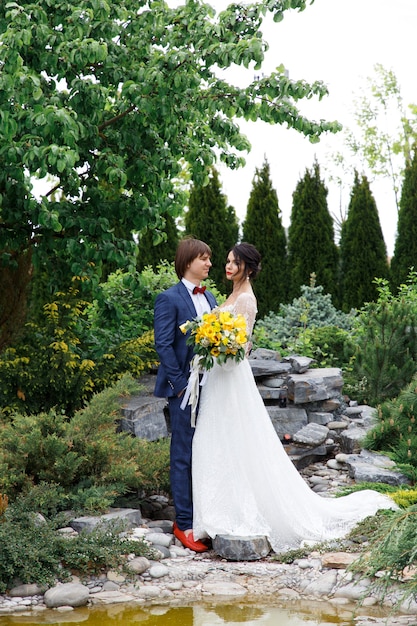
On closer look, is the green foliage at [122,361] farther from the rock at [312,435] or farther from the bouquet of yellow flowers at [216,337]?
the bouquet of yellow flowers at [216,337]

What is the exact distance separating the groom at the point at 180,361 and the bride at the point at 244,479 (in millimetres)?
89

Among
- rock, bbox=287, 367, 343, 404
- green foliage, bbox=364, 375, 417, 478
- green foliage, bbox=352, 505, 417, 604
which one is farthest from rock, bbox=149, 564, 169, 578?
rock, bbox=287, 367, 343, 404

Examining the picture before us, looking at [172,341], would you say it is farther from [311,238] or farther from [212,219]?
[311,238]

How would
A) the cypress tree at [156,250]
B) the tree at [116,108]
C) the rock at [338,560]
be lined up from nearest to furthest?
the rock at [338,560], the tree at [116,108], the cypress tree at [156,250]

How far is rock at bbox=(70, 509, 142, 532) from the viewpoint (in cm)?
519

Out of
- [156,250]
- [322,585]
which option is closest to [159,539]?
[322,585]

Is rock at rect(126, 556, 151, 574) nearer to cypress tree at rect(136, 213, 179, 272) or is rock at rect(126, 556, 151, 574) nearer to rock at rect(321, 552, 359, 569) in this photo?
rock at rect(321, 552, 359, 569)

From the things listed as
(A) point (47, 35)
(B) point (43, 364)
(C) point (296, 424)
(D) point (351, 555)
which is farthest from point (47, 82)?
(D) point (351, 555)

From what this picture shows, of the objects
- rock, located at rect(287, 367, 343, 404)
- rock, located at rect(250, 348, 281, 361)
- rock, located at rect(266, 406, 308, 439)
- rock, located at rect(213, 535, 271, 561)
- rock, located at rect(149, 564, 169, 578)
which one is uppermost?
rock, located at rect(250, 348, 281, 361)

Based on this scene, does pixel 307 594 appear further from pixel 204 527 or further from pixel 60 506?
pixel 60 506

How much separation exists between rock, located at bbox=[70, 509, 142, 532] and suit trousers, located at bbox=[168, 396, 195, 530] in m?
0.32

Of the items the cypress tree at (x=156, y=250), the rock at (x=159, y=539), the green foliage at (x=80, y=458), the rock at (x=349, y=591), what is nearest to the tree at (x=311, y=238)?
the cypress tree at (x=156, y=250)

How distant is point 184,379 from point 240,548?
1143mm

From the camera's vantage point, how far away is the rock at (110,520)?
5.19 m
